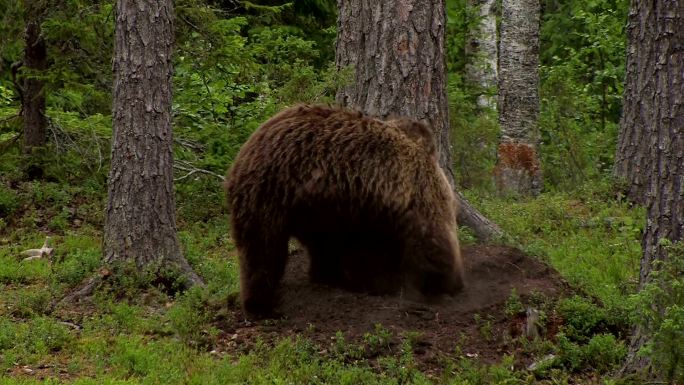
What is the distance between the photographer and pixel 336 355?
607 centimetres

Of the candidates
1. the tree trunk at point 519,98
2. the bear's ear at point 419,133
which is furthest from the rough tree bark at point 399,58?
the tree trunk at point 519,98

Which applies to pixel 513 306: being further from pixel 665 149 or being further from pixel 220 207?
pixel 220 207

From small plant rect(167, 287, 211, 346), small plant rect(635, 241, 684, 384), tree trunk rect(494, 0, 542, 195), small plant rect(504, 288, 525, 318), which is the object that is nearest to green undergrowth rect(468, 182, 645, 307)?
small plant rect(504, 288, 525, 318)

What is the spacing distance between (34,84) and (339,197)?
5.88 m

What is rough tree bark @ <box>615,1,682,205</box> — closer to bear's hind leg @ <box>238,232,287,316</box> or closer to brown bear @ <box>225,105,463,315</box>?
brown bear @ <box>225,105,463,315</box>

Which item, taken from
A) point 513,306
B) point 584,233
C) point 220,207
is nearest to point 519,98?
point 584,233

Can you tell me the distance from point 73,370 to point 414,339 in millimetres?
2349

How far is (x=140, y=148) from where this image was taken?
7762 millimetres

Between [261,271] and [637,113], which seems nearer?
[261,271]

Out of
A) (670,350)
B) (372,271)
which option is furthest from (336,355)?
(670,350)

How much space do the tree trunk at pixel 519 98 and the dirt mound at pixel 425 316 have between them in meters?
5.70

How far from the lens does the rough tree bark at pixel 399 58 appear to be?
7734 millimetres


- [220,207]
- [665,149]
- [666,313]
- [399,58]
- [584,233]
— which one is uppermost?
[399,58]

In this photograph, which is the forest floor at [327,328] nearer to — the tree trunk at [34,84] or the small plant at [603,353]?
the small plant at [603,353]
